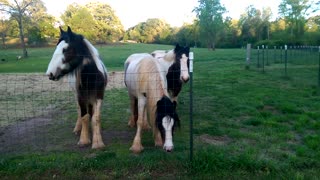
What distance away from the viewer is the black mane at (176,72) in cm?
687

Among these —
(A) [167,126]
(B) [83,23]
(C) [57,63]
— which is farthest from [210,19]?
(A) [167,126]

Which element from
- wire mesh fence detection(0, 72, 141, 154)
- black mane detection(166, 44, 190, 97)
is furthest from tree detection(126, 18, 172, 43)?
black mane detection(166, 44, 190, 97)

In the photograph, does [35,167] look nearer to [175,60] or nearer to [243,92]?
[175,60]

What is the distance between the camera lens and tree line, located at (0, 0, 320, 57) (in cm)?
4519

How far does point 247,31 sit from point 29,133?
66536 millimetres

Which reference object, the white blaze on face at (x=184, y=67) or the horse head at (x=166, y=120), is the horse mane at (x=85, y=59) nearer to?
the horse head at (x=166, y=120)

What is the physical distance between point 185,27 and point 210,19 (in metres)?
16.3

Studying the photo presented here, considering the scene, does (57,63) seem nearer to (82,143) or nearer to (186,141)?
(82,143)

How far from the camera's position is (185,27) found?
252 feet

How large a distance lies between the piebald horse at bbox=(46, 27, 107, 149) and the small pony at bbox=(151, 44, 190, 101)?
1.57 metres

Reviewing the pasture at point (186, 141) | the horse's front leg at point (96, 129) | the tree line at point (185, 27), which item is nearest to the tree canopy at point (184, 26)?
the tree line at point (185, 27)

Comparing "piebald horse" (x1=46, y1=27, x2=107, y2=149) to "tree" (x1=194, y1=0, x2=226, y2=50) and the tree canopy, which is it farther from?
"tree" (x1=194, y1=0, x2=226, y2=50)

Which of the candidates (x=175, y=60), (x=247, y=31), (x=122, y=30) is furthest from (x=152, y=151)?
(x=122, y=30)

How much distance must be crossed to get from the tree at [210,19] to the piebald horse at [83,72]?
187 ft
